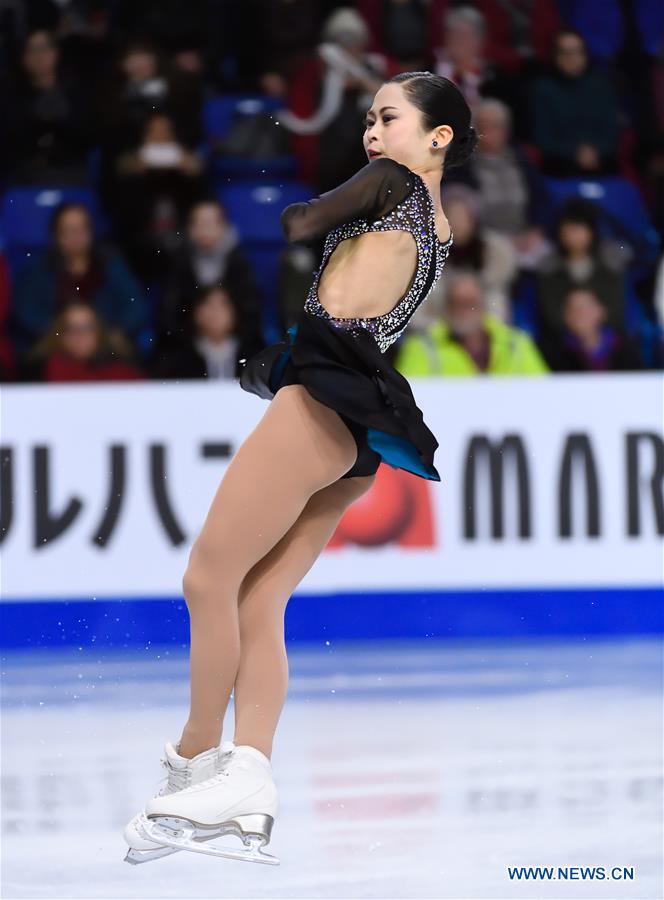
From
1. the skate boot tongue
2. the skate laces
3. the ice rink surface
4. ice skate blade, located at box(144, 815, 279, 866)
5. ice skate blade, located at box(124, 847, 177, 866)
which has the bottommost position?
the ice rink surface

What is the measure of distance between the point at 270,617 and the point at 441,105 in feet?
3.71

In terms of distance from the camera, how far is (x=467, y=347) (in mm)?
6309

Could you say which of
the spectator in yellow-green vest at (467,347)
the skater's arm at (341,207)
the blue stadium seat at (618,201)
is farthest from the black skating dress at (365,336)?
the blue stadium seat at (618,201)

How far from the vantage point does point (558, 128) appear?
24.3 feet

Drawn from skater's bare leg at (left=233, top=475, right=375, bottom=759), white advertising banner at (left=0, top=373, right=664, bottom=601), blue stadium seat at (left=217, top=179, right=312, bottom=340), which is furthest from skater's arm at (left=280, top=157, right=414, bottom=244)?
blue stadium seat at (left=217, top=179, right=312, bottom=340)

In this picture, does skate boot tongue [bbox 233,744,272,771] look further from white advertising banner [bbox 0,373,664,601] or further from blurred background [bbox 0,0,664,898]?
white advertising banner [bbox 0,373,664,601]

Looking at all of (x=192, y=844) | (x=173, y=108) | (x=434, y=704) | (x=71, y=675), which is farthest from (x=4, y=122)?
(x=192, y=844)

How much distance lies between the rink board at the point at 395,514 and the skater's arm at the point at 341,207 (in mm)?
2692

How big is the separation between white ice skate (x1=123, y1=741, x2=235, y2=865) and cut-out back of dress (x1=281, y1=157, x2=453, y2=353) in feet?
2.98

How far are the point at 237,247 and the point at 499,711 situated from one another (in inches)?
104

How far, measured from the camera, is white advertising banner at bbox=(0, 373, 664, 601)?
220 inches

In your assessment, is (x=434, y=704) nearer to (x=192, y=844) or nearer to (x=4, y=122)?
(x=192, y=844)

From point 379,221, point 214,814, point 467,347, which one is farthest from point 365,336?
point 467,347

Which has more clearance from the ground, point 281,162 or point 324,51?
point 324,51
